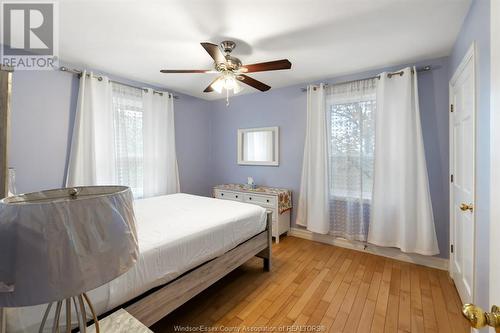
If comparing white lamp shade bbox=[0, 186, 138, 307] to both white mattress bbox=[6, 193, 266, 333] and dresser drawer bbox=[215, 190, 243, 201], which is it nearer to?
white mattress bbox=[6, 193, 266, 333]

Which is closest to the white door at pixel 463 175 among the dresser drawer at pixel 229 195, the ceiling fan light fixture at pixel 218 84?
the ceiling fan light fixture at pixel 218 84

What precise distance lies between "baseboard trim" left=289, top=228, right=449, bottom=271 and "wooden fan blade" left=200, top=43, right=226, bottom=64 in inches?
104

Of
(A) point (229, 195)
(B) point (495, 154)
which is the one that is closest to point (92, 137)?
(A) point (229, 195)

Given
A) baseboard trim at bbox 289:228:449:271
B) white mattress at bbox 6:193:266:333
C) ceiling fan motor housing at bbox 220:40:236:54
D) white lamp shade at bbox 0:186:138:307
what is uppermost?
ceiling fan motor housing at bbox 220:40:236:54

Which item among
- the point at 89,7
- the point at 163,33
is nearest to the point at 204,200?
the point at 163,33

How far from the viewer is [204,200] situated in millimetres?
2764

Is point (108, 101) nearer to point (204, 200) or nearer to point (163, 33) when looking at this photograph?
point (163, 33)

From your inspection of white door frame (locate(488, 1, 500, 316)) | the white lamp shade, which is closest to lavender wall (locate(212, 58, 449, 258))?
white door frame (locate(488, 1, 500, 316))

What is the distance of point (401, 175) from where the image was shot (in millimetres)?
2562

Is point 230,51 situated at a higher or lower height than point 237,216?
higher

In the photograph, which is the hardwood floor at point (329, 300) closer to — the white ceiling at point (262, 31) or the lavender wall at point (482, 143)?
the lavender wall at point (482, 143)

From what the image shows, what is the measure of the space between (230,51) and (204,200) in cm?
168

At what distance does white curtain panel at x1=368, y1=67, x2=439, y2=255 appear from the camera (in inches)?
97.7

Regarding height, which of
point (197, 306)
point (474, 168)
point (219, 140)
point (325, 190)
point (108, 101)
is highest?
point (108, 101)
